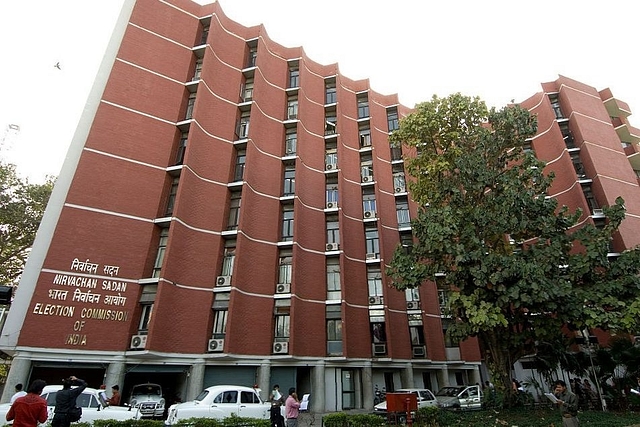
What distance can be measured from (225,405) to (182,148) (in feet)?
50.5

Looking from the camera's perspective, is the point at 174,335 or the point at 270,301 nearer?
the point at 174,335

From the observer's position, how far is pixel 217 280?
20500 mm

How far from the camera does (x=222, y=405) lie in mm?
12711

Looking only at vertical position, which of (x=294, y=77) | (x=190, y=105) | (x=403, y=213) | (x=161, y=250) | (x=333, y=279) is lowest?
(x=333, y=279)

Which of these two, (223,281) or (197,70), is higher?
(197,70)

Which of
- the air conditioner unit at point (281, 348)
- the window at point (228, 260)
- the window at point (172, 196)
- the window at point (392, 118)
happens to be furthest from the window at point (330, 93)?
the air conditioner unit at point (281, 348)

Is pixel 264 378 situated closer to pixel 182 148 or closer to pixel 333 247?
pixel 333 247

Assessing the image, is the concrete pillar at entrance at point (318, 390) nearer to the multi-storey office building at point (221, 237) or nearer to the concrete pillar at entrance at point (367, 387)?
the multi-storey office building at point (221, 237)

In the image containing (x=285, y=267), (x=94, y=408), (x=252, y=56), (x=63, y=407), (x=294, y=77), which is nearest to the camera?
(x=63, y=407)

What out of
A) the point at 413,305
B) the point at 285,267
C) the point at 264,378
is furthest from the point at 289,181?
the point at 264,378

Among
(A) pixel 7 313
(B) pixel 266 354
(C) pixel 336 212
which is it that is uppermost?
(C) pixel 336 212

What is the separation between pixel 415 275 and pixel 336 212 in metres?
11.8

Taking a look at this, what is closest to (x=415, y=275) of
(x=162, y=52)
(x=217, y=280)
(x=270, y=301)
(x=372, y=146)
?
(x=270, y=301)

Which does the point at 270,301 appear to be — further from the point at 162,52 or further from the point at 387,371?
the point at 162,52
